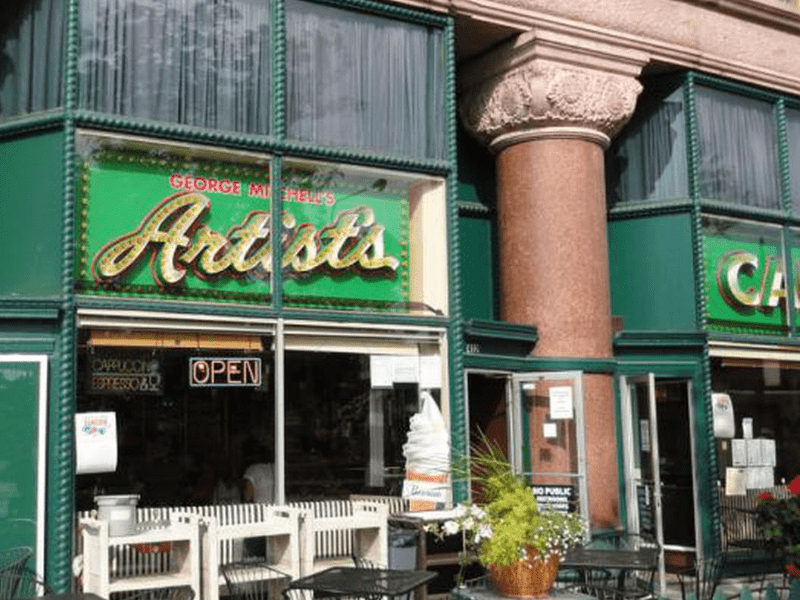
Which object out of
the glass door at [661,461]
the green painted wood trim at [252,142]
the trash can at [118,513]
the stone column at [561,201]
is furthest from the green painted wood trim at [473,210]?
the trash can at [118,513]

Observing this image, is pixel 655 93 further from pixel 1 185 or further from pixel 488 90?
pixel 1 185

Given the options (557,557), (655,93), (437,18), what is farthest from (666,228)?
(557,557)

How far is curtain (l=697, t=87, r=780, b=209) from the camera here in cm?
1251

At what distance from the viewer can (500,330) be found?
10727 mm

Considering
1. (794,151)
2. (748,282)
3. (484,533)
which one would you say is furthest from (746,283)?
(484,533)

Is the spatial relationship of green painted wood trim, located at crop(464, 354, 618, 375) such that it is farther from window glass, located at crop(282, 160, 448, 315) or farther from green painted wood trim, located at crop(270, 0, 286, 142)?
green painted wood trim, located at crop(270, 0, 286, 142)

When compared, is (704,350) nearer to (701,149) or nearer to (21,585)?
(701,149)

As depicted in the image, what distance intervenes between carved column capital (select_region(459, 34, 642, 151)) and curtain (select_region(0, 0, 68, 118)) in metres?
5.01

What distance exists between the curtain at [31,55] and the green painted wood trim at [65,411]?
0.95 feet

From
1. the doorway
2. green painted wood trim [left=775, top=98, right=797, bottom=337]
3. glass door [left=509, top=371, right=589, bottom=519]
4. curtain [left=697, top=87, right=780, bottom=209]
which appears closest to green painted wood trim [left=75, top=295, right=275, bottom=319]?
the doorway

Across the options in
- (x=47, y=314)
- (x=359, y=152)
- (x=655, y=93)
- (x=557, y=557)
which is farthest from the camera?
(x=655, y=93)

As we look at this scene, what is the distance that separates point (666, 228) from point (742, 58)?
254cm

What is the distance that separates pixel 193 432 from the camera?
8.68 metres

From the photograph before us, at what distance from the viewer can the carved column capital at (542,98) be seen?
11297mm
